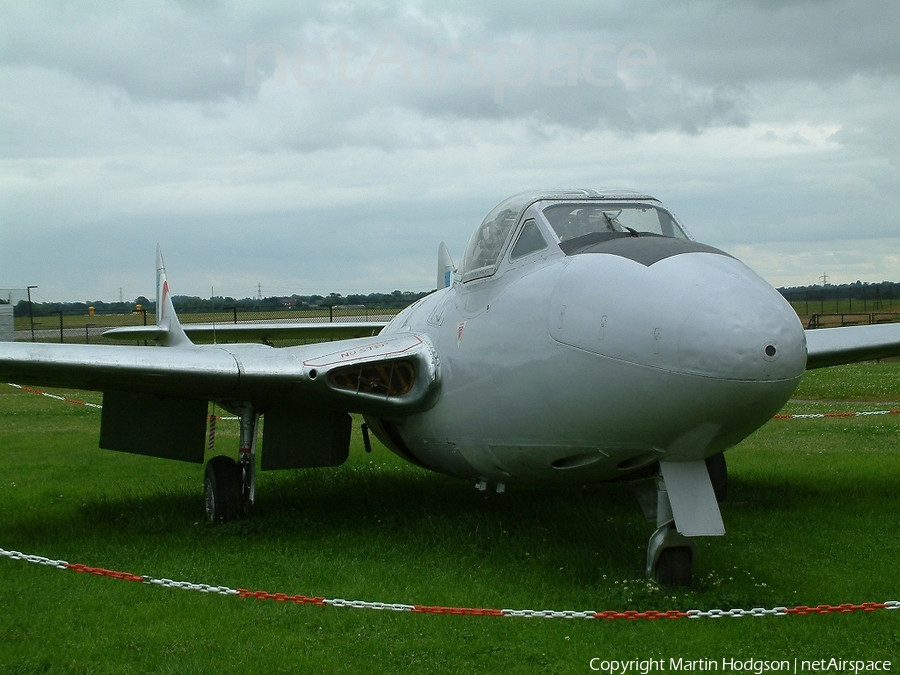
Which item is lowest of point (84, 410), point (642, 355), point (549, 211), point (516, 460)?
point (84, 410)

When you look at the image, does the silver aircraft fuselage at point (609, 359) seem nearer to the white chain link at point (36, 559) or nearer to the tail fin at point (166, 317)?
the white chain link at point (36, 559)

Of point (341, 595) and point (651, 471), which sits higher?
point (651, 471)

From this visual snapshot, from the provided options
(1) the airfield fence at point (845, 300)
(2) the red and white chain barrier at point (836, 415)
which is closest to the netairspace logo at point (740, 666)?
(2) the red and white chain barrier at point (836, 415)

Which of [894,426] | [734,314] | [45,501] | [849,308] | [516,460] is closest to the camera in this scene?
[734,314]

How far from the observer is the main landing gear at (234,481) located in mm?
9727

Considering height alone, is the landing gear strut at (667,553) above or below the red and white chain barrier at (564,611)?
above

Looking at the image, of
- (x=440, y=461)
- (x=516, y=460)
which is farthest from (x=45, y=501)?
(x=516, y=460)

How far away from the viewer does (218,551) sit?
8484 mm

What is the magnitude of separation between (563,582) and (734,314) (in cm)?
257

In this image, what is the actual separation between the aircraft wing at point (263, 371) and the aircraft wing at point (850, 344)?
439 centimetres

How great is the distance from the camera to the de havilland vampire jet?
5.79 metres

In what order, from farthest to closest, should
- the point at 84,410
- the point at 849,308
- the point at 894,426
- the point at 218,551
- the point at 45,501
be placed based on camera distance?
the point at 849,308 < the point at 84,410 < the point at 894,426 < the point at 45,501 < the point at 218,551

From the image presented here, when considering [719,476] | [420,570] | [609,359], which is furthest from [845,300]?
[609,359]

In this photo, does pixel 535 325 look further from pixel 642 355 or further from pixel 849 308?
pixel 849 308
